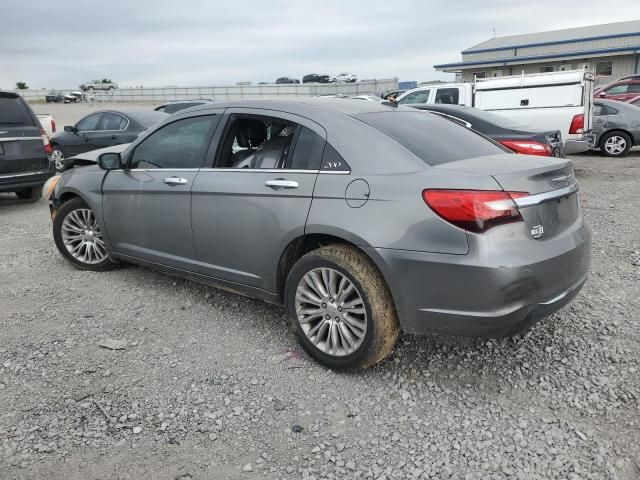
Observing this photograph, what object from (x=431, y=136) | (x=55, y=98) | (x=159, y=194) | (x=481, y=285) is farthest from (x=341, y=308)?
(x=55, y=98)

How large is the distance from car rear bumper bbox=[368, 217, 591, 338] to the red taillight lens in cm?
491

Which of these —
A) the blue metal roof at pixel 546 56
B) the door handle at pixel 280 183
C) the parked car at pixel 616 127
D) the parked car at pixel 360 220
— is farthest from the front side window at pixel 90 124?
the blue metal roof at pixel 546 56

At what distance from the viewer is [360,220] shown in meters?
2.94

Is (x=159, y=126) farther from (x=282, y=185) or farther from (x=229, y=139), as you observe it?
(x=282, y=185)

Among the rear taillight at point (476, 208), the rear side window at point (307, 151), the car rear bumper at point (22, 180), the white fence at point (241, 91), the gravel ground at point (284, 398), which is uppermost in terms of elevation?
the white fence at point (241, 91)

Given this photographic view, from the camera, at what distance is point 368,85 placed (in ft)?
137

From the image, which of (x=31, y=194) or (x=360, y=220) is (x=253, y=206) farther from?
(x=31, y=194)

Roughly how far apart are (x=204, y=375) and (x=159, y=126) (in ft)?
7.17

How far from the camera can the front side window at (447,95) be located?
1241 centimetres

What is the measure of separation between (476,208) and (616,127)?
39.6ft

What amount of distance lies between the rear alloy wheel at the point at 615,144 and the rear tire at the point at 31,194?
12416 millimetres

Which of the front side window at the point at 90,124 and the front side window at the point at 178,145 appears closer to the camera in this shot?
the front side window at the point at 178,145

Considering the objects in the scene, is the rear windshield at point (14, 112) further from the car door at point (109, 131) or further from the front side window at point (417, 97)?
the front side window at point (417, 97)

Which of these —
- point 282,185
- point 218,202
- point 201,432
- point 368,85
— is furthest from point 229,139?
point 368,85
